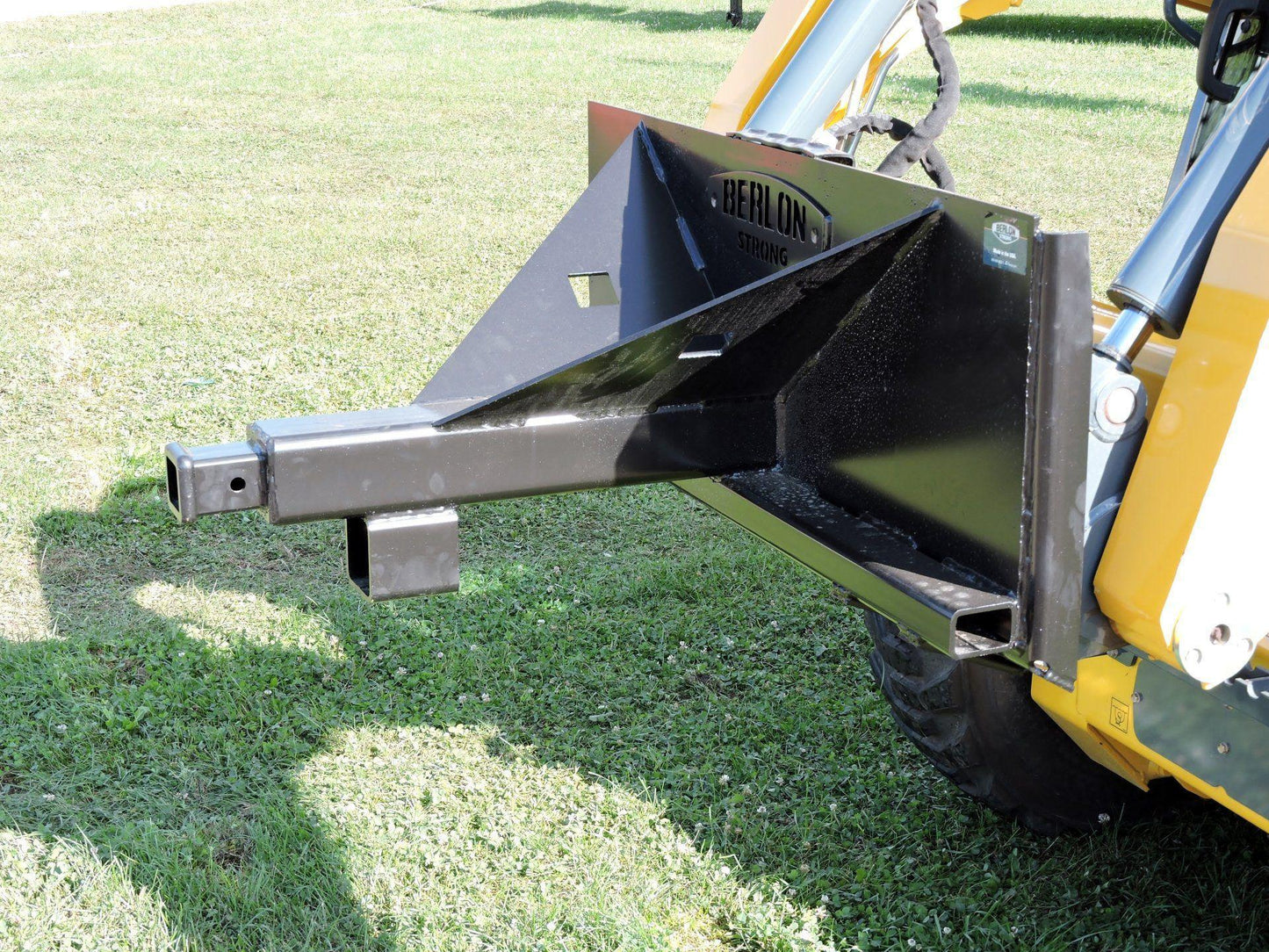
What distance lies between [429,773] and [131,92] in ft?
39.7

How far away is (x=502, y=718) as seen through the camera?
10.9ft

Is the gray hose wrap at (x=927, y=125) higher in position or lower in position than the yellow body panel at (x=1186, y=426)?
higher

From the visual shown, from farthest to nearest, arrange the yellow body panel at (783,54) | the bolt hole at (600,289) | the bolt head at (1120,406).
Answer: the yellow body panel at (783,54) → the bolt hole at (600,289) → the bolt head at (1120,406)

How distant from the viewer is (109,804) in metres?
2.93

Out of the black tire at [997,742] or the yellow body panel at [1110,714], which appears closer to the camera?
the yellow body panel at [1110,714]

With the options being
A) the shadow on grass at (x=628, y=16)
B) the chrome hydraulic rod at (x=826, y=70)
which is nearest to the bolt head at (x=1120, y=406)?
the chrome hydraulic rod at (x=826, y=70)

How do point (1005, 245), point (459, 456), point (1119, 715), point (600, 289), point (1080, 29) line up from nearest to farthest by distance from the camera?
point (1005, 245)
point (459, 456)
point (1119, 715)
point (600, 289)
point (1080, 29)

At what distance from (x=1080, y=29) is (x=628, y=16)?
7084 mm

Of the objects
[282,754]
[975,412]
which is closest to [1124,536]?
[975,412]

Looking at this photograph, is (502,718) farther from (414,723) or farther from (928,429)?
(928,429)

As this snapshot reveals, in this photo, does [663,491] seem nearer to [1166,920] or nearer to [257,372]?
[257,372]

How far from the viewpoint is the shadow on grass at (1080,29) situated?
19250mm

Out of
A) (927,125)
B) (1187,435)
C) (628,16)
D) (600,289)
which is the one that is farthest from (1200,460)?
(628,16)

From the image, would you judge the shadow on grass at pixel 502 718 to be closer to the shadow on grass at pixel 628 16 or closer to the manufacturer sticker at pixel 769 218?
the manufacturer sticker at pixel 769 218
